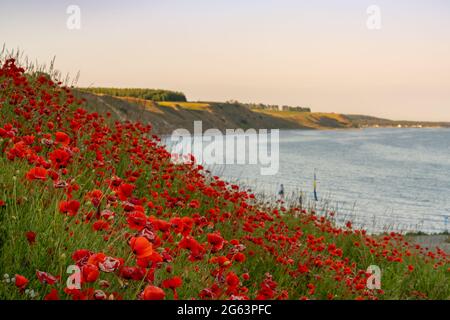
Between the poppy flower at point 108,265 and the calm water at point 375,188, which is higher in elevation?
the poppy flower at point 108,265

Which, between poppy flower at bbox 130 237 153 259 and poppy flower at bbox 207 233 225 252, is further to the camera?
poppy flower at bbox 207 233 225 252

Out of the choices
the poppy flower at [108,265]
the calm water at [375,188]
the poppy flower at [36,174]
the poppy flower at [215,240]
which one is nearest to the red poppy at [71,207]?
the poppy flower at [36,174]

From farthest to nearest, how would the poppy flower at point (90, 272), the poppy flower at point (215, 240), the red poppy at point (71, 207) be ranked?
the poppy flower at point (215, 240)
the red poppy at point (71, 207)
the poppy flower at point (90, 272)

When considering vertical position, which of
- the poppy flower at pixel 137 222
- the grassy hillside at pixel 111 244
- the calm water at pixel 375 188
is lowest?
the calm water at pixel 375 188

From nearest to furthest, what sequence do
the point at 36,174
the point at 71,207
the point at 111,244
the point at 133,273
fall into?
1. the point at 133,273
2. the point at 71,207
3. the point at 36,174
4. the point at 111,244

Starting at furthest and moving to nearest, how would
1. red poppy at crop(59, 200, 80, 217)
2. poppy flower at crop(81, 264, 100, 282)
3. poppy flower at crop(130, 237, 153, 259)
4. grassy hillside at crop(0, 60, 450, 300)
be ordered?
1. red poppy at crop(59, 200, 80, 217)
2. grassy hillside at crop(0, 60, 450, 300)
3. poppy flower at crop(130, 237, 153, 259)
4. poppy flower at crop(81, 264, 100, 282)

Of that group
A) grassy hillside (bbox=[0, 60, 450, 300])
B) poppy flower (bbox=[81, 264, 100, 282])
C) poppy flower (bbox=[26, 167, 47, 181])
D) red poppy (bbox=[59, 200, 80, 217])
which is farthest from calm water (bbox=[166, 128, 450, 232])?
poppy flower (bbox=[81, 264, 100, 282])

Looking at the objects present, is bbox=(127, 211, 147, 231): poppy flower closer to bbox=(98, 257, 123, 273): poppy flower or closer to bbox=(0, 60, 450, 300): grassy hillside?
bbox=(0, 60, 450, 300): grassy hillside

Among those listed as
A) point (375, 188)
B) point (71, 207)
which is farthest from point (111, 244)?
point (375, 188)

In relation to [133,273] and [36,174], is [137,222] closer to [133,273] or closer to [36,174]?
[133,273]

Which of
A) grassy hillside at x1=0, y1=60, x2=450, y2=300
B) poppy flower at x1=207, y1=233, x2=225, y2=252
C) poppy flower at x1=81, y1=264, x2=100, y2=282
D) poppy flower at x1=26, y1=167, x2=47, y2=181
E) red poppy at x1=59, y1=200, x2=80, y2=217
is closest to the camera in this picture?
poppy flower at x1=81, y1=264, x2=100, y2=282

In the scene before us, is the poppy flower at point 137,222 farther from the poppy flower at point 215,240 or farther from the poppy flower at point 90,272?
the poppy flower at point 215,240

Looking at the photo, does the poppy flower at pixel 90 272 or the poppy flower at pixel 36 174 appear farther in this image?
the poppy flower at pixel 36 174
